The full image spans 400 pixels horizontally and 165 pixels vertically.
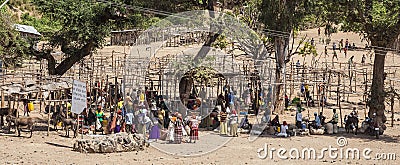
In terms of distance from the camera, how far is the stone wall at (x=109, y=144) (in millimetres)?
20359

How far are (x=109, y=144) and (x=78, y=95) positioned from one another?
1902mm

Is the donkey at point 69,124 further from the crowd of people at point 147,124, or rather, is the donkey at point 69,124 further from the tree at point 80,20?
the tree at point 80,20

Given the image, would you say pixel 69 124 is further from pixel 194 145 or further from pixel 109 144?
pixel 194 145

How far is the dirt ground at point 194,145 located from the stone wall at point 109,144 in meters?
0.31

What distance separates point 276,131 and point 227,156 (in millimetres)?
4937

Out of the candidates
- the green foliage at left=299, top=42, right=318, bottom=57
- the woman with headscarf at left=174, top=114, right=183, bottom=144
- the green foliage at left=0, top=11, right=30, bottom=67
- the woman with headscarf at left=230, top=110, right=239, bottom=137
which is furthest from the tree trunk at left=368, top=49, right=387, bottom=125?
the green foliage at left=0, top=11, right=30, bottom=67

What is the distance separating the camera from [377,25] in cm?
2508

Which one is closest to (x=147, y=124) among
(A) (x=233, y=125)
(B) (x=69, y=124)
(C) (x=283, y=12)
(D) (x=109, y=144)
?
(B) (x=69, y=124)

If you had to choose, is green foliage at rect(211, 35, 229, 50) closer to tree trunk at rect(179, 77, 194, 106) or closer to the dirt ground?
tree trunk at rect(179, 77, 194, 106)

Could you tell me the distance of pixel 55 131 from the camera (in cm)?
2422

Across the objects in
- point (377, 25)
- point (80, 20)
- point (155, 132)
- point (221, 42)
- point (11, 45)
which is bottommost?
point (155, 132)

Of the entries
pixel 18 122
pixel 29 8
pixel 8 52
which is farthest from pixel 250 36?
pixel 29 8

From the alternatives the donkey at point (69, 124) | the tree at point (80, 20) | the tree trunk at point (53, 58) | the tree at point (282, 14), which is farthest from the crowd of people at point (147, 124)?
the tree at point (282, 14)

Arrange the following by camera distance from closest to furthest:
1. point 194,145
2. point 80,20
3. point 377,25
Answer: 1. point 194,145
2. point 377,25
3. point 80,20
